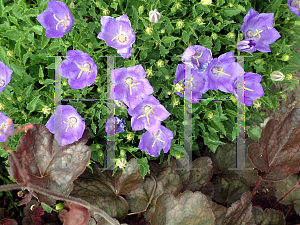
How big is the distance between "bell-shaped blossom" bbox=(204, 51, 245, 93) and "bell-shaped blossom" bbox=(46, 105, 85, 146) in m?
0.99

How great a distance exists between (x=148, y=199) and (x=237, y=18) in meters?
1.68

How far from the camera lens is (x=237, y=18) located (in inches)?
93.0

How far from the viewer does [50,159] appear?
6.29 ft

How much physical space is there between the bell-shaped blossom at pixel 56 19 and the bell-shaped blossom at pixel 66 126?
20.5 inches

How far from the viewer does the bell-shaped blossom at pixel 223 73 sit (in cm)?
206

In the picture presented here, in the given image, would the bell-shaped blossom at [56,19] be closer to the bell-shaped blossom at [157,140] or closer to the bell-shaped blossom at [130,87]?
the bell-shaped blossom at [130,87]

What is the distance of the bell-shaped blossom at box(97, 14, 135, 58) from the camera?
1889 mm

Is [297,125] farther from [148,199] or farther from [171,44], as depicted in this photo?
[148,199]

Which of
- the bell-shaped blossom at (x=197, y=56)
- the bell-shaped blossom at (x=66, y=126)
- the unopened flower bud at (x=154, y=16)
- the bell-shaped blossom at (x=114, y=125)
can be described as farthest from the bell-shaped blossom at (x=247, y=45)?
the bell-shaped blossom at (x=66, y=126)

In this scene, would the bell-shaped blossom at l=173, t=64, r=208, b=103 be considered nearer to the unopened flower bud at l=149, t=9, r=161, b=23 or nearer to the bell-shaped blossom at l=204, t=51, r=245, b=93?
the bell-shaped blossom at l=204, t=51, r=245, b=93

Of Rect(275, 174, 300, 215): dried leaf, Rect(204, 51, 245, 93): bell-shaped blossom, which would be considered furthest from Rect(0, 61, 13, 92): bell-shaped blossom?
Rect(275, 174, 300, 215): dried leaf

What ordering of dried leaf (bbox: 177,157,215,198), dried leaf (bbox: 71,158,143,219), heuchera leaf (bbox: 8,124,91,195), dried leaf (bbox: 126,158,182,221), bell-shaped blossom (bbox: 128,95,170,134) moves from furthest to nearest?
dried leaf (bbox: 177,157,215,198) < dried leaf (bbox: 126,158,182,221) < dried leaf (bbox: 71,158,143,219) < bell-shaped blossom (bbox: 128,95,170,134) < heuchera leaf (bbox: 8,124,91,195)

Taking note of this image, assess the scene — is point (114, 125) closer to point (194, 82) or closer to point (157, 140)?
point (157, 140)

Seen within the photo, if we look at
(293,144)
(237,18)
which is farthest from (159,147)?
(237,18)
